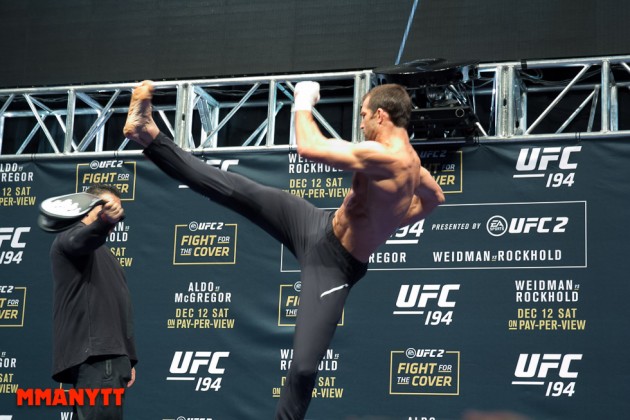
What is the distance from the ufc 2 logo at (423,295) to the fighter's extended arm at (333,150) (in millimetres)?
3029

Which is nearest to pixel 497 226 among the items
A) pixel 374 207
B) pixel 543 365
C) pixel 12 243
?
pixel 543 365

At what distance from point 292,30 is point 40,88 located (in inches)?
85.1

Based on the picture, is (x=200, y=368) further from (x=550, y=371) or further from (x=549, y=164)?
(x=549, y=164)

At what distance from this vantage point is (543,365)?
6770 millimetres

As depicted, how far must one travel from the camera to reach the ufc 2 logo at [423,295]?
7086mm

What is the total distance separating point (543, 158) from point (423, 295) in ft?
4.32

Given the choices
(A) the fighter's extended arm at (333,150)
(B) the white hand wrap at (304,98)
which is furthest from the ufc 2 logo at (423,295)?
(B) the white hand wrap at (304,98)

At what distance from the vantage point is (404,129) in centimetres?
446

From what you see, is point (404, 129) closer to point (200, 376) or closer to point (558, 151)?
point (558, 151)

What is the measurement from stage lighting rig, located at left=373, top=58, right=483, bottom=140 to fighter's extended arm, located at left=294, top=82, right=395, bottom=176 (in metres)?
2.83

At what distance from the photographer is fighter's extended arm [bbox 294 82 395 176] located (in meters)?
4.09

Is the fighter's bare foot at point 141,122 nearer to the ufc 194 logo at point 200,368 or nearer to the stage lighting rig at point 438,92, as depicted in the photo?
the stage lighting rig at point 438,92

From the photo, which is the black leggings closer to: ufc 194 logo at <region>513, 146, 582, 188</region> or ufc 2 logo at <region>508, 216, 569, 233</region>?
ufc 2 logo at <region>508, 216, 569, 233</region>

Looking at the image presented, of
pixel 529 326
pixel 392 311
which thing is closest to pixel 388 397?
pixel 392 311
